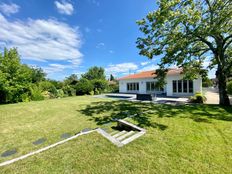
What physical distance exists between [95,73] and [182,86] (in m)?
46.9

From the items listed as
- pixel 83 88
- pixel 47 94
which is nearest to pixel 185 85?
pixel 83 88

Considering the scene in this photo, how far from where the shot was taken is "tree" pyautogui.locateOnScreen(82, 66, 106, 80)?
60.7 meters

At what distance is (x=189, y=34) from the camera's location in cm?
982

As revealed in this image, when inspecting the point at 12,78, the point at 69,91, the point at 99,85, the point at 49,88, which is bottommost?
the point at 69,91

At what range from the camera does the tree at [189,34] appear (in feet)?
30.2

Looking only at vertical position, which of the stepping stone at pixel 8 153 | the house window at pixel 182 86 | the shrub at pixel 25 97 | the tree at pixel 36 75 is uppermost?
the tree at pixel 36 75

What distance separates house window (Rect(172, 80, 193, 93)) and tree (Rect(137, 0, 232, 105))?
19.2ft

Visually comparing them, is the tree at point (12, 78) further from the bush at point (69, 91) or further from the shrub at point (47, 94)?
the bush at point (69, 91)

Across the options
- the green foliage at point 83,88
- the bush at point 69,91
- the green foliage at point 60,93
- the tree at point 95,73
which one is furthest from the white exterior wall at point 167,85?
the tree at point 95,73

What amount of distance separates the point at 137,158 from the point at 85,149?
1.75 meters

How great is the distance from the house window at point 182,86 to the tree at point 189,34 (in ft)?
19.2

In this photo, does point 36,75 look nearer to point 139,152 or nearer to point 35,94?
point 35,94

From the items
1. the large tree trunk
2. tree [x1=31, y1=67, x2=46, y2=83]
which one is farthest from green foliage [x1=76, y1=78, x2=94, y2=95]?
the large tree trunk

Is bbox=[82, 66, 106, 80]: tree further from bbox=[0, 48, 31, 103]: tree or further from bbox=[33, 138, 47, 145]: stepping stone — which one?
bbox=[33, 138, 47, 145]: stepping stone
